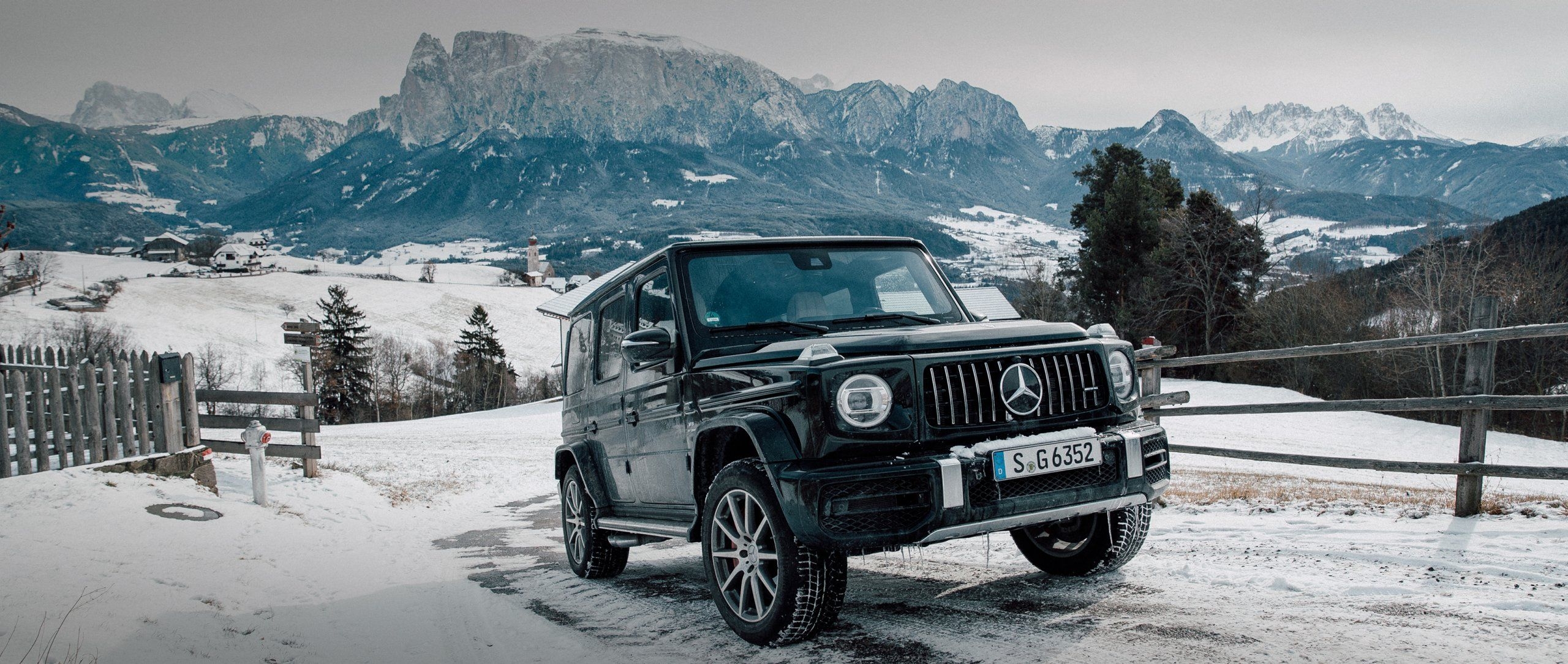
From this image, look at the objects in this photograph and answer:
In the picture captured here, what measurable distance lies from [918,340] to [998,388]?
44 cm

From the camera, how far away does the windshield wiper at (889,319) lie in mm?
5156

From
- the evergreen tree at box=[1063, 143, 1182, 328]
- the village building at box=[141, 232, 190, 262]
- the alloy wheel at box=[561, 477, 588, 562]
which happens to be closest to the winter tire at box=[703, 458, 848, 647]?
the alloy wheel at box=[561, 477, 588, 562]

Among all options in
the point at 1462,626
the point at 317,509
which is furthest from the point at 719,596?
the point at 317,509

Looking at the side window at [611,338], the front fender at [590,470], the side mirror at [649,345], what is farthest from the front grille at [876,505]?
the front fender at [590,470]

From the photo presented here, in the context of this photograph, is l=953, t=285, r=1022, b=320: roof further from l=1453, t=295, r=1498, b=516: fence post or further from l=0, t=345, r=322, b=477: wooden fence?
l=0, t=345, r=322, b=477: wooden fence

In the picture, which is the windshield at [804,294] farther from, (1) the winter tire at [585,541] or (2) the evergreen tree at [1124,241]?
(2) the evergreen tree at [1124,241]

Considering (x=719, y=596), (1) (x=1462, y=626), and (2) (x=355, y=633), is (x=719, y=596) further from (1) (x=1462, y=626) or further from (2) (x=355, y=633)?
(1) (x=1462, y=626)

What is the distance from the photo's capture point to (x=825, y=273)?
539 cm

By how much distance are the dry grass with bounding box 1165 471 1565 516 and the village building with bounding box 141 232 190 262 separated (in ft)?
601

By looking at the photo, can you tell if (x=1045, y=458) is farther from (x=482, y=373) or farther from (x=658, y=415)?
(x=482, y=373)

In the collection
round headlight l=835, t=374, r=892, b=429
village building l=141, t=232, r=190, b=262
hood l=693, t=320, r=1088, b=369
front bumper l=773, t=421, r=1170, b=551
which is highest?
village building l=141, t=232, r=190, b=262

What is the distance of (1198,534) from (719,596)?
150 inches

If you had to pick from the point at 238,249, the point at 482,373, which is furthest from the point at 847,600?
the point at 238,249

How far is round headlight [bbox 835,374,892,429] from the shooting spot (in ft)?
12.8
